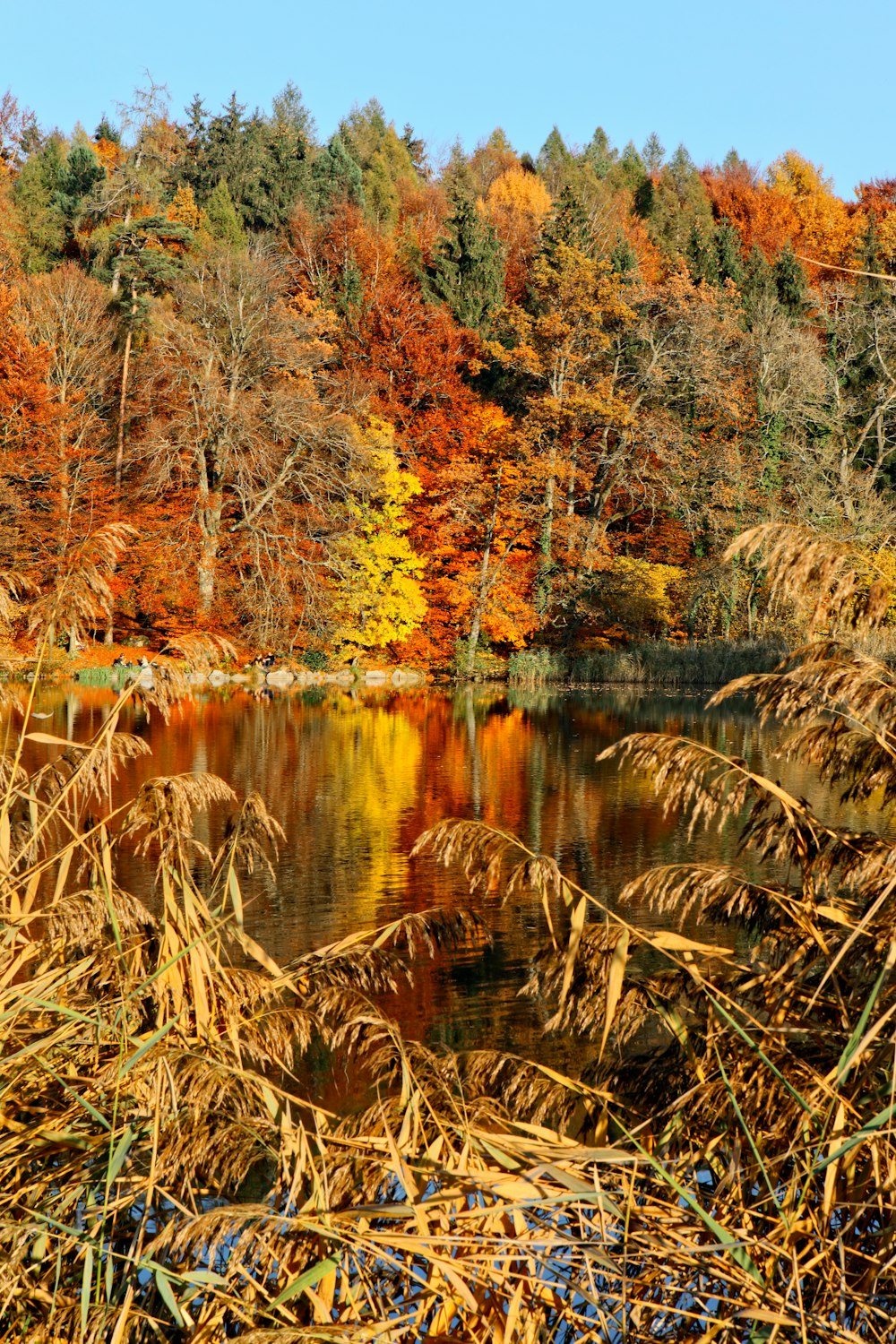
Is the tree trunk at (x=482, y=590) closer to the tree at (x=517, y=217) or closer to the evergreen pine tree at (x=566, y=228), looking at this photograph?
the evergreen pine tree at (x=566, y=228)

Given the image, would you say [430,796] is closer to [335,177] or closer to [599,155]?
[335,177]

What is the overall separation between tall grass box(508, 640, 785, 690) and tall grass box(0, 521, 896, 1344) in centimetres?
2306

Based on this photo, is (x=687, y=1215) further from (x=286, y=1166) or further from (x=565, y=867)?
(x=565, y=867)

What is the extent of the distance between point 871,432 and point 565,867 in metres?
25.9

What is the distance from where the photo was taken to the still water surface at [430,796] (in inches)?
305

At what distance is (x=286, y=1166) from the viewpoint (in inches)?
88.7

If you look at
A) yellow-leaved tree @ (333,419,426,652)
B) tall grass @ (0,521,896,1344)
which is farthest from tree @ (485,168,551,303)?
tall grass @ (0,521,896,1344)

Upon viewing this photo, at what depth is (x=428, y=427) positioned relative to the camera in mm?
34875

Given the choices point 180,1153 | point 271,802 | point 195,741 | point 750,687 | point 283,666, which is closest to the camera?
point 180,1153

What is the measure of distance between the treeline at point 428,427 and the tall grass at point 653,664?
113 cm

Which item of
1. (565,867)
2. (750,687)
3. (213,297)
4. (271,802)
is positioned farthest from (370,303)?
(750,687)

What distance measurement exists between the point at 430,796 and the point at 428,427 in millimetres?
22604

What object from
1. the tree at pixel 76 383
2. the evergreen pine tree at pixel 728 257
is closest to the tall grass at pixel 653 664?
the tree at pixel 76 383

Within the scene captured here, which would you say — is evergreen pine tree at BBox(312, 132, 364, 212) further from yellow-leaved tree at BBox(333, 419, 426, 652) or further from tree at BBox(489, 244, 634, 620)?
yellow-leaved tree at BBox(333, 419, 426, 652)
